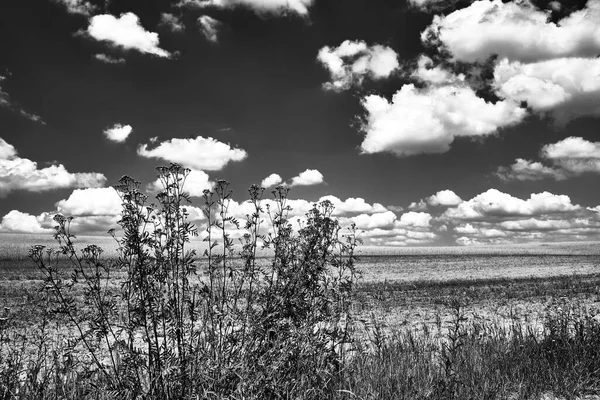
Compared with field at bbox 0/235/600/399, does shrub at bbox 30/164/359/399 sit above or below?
above

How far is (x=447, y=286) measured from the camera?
23.9m

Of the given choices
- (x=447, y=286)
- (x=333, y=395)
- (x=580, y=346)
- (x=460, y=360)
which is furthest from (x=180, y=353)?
(x=447, y=286)

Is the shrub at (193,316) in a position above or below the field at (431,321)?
above

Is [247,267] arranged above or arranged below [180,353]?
above

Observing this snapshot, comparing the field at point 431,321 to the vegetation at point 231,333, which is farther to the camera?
the field at point 431,321

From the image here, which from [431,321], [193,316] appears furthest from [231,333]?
[431,321]

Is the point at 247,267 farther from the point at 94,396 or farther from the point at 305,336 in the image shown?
the point at 94,396

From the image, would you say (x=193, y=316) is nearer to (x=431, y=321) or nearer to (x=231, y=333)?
(x=231, y=333)

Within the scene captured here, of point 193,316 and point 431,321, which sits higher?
point 193,316

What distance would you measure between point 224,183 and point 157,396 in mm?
2043

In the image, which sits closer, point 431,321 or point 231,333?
point 231,333

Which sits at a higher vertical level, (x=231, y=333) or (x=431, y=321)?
(x=231, y=333)

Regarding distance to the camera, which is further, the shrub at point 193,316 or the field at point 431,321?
the field at point 431,321

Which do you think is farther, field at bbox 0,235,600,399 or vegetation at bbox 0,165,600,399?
field at bbox 0,235,600,399
